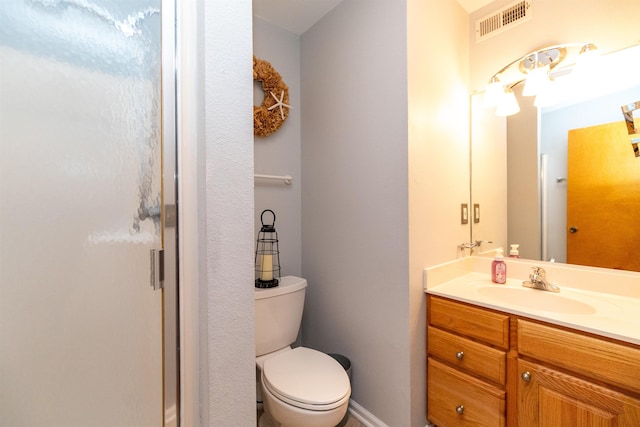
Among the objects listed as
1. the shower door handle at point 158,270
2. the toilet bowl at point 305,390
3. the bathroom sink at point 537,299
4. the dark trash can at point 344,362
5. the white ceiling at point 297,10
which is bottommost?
the dark trash can at point 344,362

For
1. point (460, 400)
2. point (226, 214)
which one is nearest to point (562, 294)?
point (460, 400)

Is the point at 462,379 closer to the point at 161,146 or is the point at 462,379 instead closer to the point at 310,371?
the point at 310,371

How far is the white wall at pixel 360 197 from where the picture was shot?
1.33 meters

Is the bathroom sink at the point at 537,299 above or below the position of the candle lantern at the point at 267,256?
below

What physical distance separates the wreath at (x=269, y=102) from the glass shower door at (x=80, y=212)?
1.01m

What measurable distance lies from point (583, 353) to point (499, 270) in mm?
562

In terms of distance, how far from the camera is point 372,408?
147 centimetres

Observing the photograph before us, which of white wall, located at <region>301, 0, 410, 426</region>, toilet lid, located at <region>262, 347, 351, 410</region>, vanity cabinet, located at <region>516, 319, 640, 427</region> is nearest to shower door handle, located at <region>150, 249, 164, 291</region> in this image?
toilet lid, located at <region>262, 347, 351, 410</region>

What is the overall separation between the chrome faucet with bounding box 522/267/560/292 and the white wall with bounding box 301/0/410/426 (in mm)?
647

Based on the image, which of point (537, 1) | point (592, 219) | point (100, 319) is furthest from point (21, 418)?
point (537, 1)

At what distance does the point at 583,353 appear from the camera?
930 mm

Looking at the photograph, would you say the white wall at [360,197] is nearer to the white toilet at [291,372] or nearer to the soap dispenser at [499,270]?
the white toilet at [291,372]

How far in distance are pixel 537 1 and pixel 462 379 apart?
6.20 ft

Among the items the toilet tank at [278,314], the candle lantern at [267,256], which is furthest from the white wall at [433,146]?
the candle lantern at [267,256]
